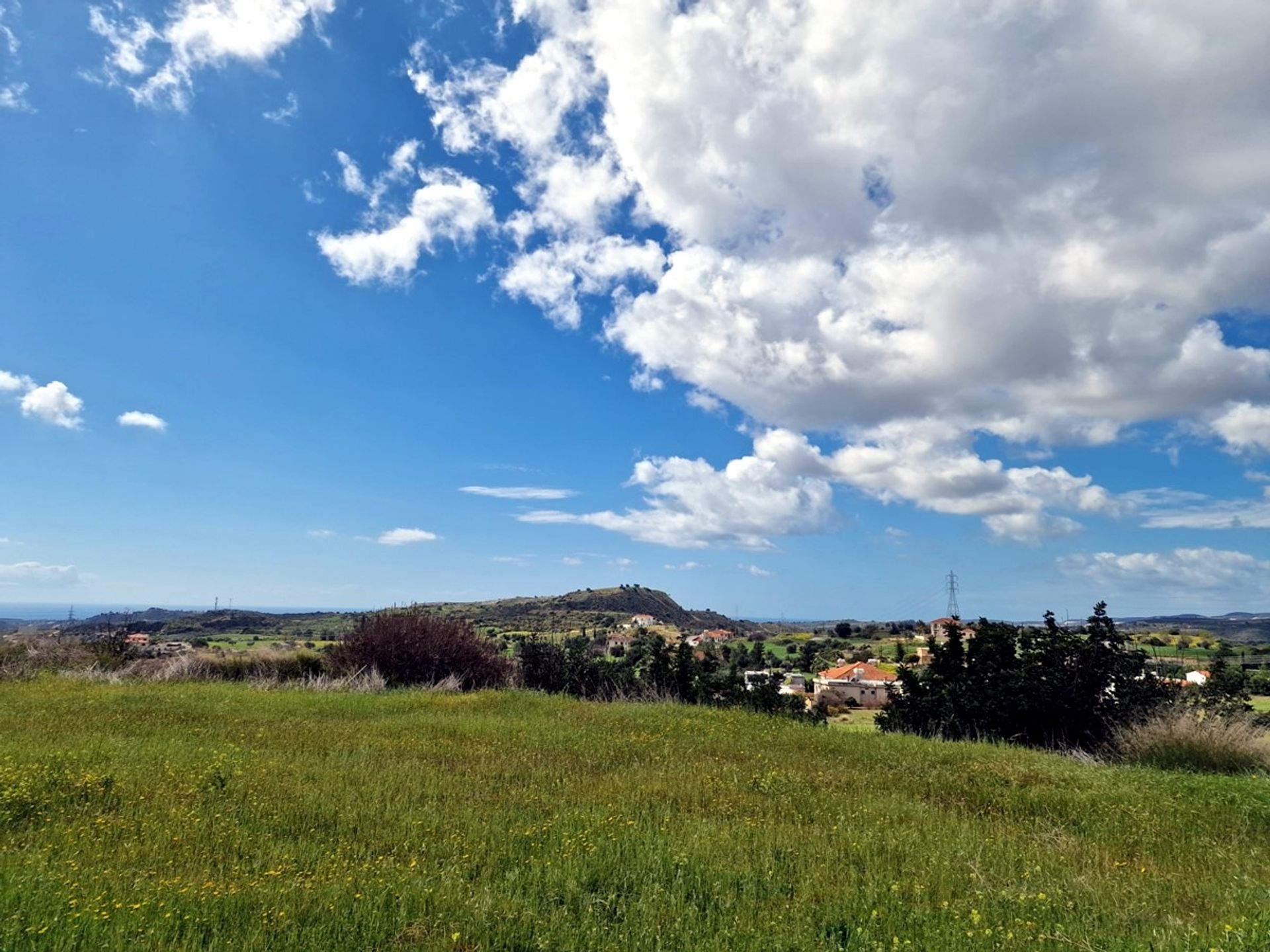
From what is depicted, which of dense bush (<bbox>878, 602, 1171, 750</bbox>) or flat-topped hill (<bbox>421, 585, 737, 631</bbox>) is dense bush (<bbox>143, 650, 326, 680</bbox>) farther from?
flat-topped hill (<bbox>421, 585, 737, 631</bbox>)

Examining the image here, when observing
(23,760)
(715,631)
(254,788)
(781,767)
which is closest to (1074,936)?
(781,767)

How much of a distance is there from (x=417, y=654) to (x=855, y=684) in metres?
55.9

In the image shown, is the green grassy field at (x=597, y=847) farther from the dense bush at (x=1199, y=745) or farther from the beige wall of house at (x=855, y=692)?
the beige wall of house at (x=855, y=692)

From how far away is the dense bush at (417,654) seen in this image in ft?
86.6

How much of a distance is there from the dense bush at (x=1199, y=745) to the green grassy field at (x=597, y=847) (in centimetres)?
258

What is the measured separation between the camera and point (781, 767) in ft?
39.6

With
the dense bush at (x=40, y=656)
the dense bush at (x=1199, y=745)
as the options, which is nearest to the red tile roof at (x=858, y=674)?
the dense bush at (x=1199, y=745)

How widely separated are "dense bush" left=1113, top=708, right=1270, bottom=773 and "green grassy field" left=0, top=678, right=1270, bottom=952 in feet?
8.46

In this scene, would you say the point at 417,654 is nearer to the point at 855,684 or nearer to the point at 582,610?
the point at 855,684

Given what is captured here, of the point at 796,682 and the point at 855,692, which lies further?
the point at 796,682

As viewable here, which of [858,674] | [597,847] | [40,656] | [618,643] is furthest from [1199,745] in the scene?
[858,674]

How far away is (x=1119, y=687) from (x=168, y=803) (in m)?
21.0

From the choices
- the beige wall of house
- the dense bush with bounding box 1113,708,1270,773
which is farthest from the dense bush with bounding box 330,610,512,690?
the beige wall of house

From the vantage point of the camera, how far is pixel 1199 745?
14.3 metres
